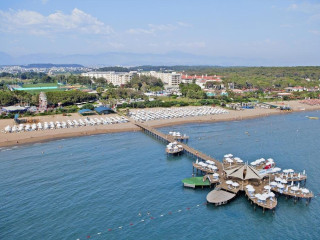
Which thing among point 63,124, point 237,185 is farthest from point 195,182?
point 63,124

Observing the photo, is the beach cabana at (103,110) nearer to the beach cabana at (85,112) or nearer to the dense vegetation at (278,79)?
the beach cabana at (85,112)

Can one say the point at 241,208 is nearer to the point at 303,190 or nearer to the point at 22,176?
the point at 303,190

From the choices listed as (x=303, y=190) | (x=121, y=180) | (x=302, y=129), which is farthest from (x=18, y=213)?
(x=302, y=129)

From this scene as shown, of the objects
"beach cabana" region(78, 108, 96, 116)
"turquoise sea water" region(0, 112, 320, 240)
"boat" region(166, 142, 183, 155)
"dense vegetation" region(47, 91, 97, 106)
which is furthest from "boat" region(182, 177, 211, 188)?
"dense vegetation" region(47, 91, 97, 106)

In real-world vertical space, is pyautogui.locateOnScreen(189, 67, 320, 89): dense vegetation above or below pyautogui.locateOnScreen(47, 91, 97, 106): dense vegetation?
above

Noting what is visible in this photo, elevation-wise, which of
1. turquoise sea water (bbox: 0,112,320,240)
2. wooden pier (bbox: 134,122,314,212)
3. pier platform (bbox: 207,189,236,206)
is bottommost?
turquoise sea water (bbox: 0,112,320,240)

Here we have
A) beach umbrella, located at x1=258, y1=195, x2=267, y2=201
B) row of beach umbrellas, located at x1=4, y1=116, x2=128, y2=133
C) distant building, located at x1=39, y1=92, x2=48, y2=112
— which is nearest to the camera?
beach umbrella, located at x1=258, y1=195, x2=267, y2=201

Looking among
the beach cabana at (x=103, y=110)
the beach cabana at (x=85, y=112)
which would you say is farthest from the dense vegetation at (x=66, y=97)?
the beach cabana at (x=103, y=110)

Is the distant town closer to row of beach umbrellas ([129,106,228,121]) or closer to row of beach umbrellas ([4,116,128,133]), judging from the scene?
row of beach umbrellas ([129,106,228,121])

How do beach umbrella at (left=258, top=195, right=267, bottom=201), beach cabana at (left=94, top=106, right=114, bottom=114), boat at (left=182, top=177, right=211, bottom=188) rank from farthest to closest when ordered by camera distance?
beach cabana at (left=94, top=106, right=114, bottom=114) → boat at (left=182, top=177, right=211, bottom=188) → beach umbrella at (left=258, top=195, right=267, bottom=201)
